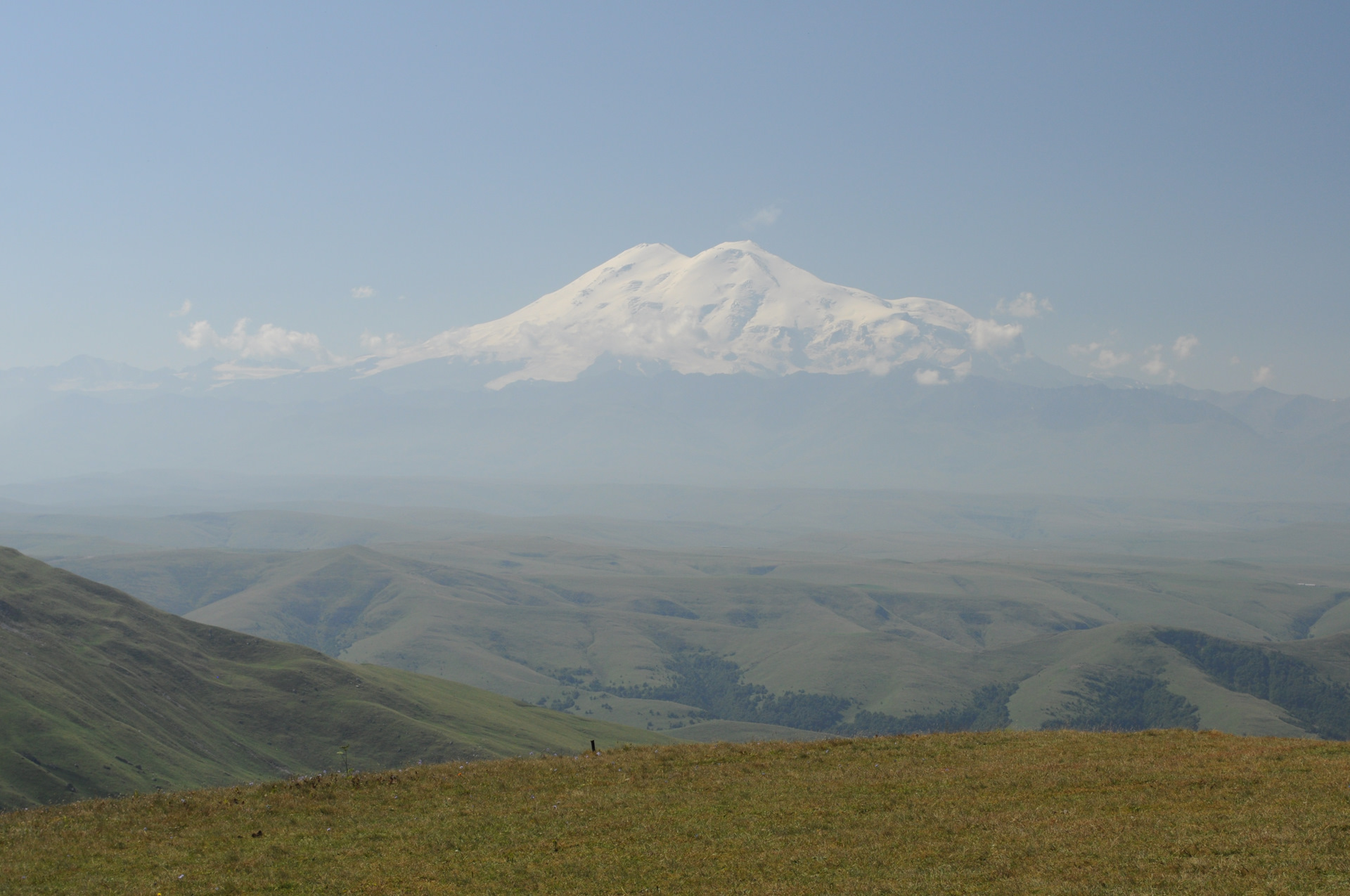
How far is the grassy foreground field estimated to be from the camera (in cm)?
→ 2400

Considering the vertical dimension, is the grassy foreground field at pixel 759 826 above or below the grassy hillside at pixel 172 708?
above

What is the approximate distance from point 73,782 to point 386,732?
4684 cm

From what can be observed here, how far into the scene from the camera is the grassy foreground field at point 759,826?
24.0 metres

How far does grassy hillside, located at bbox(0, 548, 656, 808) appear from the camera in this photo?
308ft

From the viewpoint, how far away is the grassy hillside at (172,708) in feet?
308

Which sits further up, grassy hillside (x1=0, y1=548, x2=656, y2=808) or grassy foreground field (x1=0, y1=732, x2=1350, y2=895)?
grassy foreground field (x1=0, y1=732, x2=1350, y2=895)

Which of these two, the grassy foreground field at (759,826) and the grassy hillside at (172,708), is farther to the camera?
the grassy hillside at (172,708)

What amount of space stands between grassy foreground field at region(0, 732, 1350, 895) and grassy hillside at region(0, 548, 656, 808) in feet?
202

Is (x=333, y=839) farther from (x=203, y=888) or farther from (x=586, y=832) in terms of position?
(x=586, y=832)

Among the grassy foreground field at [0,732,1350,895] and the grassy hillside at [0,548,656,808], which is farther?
the grassy hillside at [0,548,656,808]

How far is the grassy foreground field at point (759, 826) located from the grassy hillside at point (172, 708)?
6167 cm

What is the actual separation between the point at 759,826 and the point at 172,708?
117 metres

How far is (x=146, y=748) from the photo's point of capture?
342ft

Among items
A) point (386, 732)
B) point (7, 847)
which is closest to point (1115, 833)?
point (7, 847)
